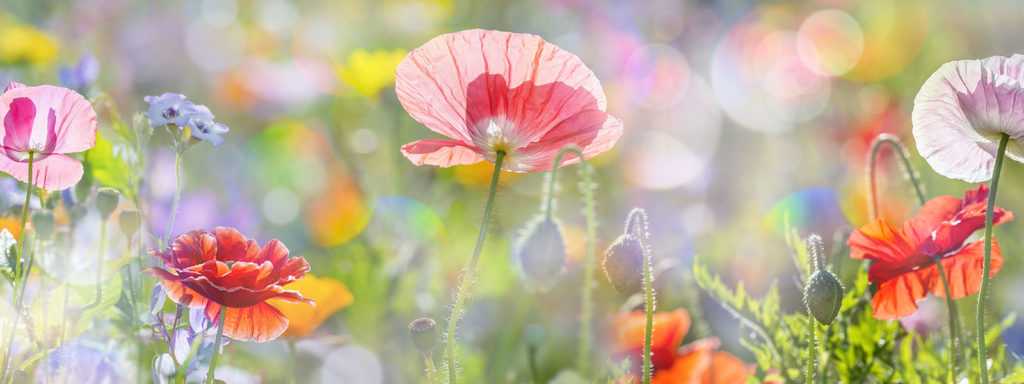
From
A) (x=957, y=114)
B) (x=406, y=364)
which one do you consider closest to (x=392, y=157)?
(x=406, y=364)

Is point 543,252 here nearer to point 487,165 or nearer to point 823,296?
point 823,296

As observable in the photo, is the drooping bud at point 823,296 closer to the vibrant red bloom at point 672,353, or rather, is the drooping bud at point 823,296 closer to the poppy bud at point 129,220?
the vibrant red bloom at point 672,353

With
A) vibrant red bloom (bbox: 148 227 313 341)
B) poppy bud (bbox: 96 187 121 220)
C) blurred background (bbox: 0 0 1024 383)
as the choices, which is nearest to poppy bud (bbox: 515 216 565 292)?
blurred background (bbox: 0 0 1024 383)

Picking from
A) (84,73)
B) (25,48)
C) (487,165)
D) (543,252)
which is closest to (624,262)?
(543,252)

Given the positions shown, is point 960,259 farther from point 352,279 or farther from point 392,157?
point 392,157

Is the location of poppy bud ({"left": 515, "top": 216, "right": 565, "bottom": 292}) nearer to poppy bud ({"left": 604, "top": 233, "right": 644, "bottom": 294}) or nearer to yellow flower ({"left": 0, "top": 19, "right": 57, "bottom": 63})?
poppy bud ({"left": 604, "top": 233, "right": 644, "bottom": 294})

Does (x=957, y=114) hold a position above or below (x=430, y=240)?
above

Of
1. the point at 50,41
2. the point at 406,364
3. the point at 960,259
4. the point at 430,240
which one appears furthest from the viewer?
the point at 50,41
